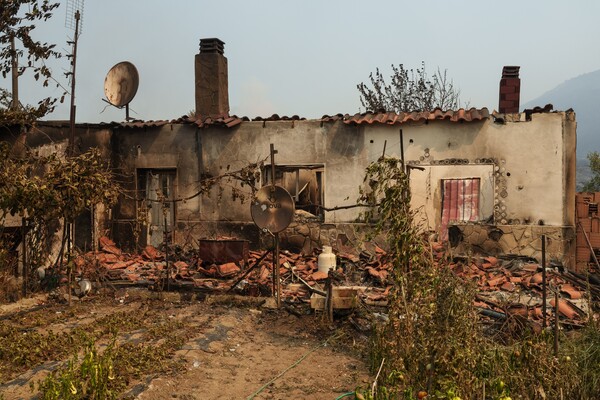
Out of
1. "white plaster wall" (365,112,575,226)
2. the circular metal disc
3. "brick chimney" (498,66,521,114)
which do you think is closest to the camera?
the circular metal disc

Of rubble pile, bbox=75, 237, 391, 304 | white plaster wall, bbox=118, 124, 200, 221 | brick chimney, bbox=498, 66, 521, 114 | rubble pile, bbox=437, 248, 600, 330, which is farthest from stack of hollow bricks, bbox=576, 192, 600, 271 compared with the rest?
white plaster wall, bbox=118, 124, 200, 221

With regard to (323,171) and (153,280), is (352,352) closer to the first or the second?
(153,280)

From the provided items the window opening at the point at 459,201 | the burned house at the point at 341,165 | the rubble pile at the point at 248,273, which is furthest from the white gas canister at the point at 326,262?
the window opening at the point at 459,201

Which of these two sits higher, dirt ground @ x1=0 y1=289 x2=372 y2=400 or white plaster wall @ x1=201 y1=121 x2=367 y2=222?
white plaster wall @ x1=201 y1=121 x2=367 y2=222

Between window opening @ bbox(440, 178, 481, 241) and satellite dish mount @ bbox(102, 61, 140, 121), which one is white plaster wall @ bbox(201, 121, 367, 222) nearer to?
window opening @ bbox(440, 178, 481, 241)

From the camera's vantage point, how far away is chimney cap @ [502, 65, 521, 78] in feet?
44.8

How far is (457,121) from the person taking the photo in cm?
1223

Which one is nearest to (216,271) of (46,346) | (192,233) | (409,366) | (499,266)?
(192,233)

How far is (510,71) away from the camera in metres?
13.7

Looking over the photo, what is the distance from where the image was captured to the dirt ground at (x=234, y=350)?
6352mm

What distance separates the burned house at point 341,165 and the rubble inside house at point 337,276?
72cm

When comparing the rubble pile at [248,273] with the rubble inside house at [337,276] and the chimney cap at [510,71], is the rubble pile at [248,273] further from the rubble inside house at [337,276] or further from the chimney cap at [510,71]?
the chimney cap at [510,71]

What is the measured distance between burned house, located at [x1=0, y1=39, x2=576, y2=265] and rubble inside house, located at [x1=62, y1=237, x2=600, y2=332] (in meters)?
0.72

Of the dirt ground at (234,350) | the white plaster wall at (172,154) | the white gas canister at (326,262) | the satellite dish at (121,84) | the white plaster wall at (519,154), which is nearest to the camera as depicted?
the dirt ground at (234,350)
